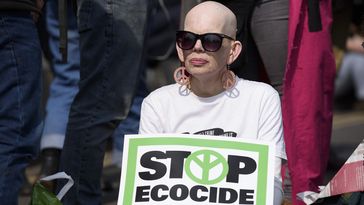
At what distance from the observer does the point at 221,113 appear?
3.55 meters

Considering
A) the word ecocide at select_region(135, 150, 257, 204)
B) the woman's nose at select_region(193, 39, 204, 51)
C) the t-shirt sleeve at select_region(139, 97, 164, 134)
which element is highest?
the woman's nose at select_region(193, 39, 204, 51)

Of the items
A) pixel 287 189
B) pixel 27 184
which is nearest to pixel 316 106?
pixel 287 189

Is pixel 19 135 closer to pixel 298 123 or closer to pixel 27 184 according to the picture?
pixel 298 123

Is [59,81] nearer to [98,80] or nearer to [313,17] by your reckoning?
[98,80]

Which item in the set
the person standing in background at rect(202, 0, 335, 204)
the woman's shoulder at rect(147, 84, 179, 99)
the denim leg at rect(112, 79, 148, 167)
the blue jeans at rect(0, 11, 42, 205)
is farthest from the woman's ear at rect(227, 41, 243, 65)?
the denim leg at rect(112, 79, 148, 167)

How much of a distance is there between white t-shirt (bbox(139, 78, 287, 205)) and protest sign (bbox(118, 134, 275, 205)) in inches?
9.3

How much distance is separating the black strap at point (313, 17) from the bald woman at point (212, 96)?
0.54m

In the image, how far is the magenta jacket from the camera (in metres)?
4.07

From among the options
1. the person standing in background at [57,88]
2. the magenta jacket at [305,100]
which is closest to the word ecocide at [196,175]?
the magenta jacket at [305,100]

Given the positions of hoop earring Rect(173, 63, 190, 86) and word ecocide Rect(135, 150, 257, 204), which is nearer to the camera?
word ecocide Rect(135, 150, 257, 204)

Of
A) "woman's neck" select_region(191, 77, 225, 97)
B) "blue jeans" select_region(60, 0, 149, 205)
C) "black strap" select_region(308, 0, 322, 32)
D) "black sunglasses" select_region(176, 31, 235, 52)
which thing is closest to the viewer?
"black sunglasses" select_region(176, 31, 235, 52)

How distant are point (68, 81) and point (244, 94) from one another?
157 cm

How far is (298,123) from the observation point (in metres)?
4.11

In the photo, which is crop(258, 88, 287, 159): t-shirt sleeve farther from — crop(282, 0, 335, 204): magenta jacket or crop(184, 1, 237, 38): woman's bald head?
crop(282, 0, 335, 204): magenta jacket
